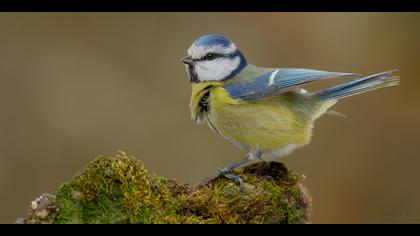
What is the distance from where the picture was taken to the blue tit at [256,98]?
3.48 metres

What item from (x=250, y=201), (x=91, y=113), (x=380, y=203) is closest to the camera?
(x=250, y=201)

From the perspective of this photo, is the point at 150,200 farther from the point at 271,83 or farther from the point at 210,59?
the point at 210,59

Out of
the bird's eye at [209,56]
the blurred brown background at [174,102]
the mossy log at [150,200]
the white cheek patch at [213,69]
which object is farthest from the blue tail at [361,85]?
the blurred brown background at [174,102]

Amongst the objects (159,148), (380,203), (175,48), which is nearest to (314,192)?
(380,203)

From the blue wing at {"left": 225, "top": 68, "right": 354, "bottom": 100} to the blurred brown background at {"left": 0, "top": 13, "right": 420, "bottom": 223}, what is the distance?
2.23 m

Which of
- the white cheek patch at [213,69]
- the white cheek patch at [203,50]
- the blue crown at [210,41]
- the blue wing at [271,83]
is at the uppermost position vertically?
the blue crown at [210,41]

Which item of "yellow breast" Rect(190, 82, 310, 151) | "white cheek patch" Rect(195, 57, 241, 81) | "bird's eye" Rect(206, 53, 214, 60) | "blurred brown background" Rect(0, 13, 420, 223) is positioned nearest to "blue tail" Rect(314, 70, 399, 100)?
A: "yellow breast" Rect(190, 82, 310, 151)

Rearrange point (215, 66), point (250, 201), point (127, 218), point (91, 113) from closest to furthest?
point (127, 218), point (250, 201), point (215, 66), point (91, 113)

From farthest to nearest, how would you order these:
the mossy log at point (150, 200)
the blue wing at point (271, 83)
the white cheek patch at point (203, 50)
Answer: the white cheek patch at point (203, 50) < the blue wing at point (271, 83) < the mossy log at point (150, 200)

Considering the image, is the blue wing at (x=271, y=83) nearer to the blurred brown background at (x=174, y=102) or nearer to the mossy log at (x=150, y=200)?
the mossy log at (x=150, y=200)

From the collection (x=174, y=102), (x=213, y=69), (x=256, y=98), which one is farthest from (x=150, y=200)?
(x=174, y=102)

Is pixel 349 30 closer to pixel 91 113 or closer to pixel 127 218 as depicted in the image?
pixel 91 113

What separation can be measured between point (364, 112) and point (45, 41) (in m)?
3.51
